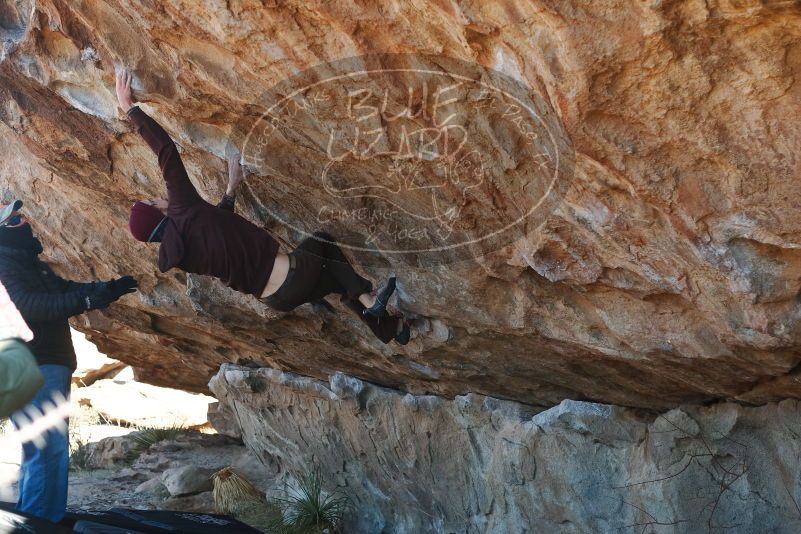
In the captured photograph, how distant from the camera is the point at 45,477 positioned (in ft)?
15.6

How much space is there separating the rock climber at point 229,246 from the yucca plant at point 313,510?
2455 mm

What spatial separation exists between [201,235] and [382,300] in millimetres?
1024

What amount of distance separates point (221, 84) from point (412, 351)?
2.38m

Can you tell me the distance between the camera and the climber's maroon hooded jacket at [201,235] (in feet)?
13.9

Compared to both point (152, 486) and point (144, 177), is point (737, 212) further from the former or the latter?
point (152, 486)

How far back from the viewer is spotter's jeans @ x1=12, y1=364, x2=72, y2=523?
15.5ft

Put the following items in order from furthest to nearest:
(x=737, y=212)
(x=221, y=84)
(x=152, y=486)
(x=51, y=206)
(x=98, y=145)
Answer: (x=152, y=486), (x=51, y=206), (x=98, y=145), (x=221, y=84), (x=737, y=212)

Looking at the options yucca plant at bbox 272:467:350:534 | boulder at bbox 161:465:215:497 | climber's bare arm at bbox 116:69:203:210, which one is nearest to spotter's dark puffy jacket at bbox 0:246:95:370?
climber's bare arm at bbox 116:69:203:210

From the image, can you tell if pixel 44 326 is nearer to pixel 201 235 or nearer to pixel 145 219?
pixel 145 219

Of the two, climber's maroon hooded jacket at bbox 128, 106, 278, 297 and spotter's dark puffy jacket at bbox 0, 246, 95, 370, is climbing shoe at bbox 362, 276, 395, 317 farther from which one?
spotter's dark puffy jacket at bbox 0, 246, 95, 370

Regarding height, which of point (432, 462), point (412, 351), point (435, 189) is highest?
point (435, 189)

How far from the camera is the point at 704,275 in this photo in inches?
135

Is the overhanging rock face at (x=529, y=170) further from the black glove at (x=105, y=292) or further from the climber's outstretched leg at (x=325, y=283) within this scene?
the black glove at (x=105, y=292)

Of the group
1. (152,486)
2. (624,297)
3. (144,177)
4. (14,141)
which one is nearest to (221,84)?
(144,177)
